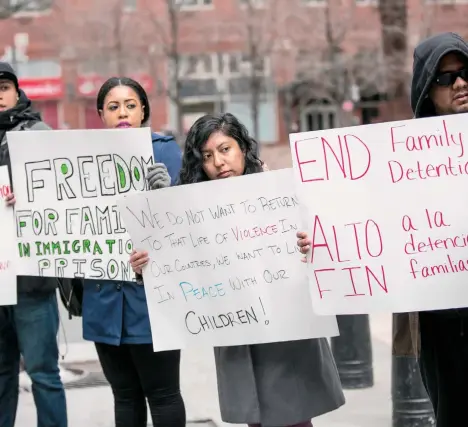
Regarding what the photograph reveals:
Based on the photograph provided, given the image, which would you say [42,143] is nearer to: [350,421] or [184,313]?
[184,313]

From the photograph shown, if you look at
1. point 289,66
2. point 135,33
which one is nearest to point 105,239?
point 135,33

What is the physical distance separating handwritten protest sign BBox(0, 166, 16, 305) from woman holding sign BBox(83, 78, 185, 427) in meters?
0.40

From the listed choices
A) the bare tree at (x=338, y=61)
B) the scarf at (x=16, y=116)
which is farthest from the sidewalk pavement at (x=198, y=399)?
the bare tree at (x=338, y=61)

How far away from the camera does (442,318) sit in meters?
3.43

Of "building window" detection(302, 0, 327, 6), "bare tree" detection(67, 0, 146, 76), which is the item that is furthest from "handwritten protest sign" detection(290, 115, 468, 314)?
"building window" detection(302, 0, 327, 6)

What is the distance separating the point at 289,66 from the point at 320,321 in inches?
882

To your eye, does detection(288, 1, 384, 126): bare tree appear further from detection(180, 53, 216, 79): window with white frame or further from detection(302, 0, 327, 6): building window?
detection(180, 53, 216, 79): window with white frame

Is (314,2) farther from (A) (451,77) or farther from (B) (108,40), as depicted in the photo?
(A) (451,77)

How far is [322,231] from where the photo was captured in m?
3.47

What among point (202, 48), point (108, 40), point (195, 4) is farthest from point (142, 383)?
point (202, 48)

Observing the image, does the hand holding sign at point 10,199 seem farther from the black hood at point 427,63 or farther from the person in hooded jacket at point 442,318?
the black hood at point 427,63

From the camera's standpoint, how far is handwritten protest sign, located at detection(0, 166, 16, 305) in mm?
4547

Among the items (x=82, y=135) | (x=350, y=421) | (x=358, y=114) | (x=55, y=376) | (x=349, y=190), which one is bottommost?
(x=350, y=421)

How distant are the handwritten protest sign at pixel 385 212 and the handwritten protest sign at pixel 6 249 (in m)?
1.61
